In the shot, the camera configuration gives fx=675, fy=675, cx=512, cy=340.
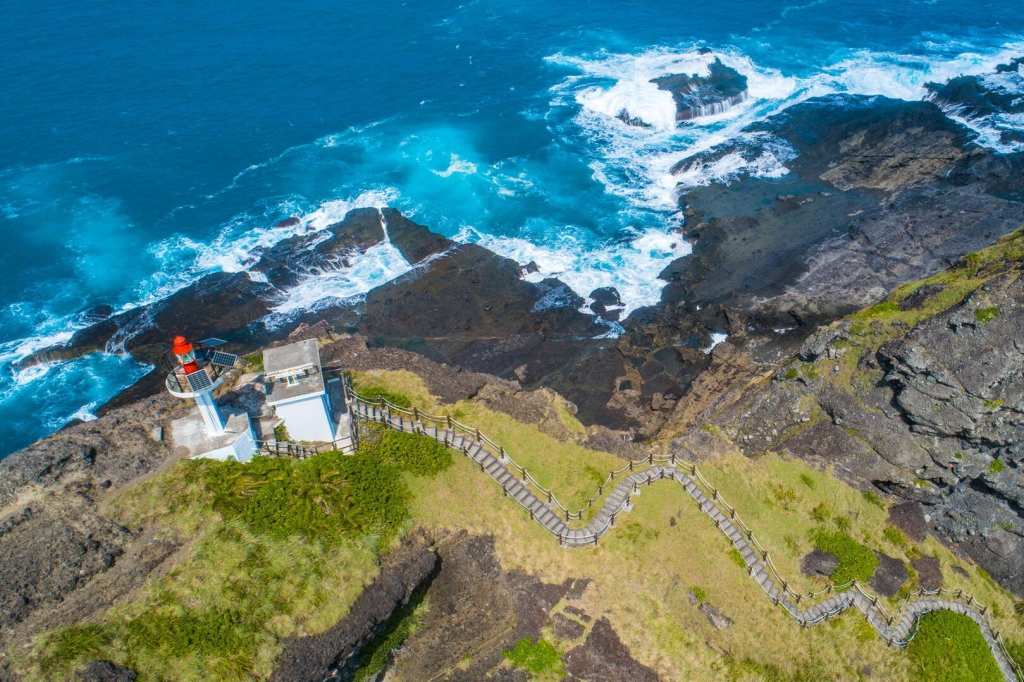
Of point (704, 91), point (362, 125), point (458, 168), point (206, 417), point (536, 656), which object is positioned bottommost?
point (458, 168)

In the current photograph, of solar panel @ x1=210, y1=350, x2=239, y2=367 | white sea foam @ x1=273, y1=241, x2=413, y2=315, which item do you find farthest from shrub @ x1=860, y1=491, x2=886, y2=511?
white sea foam @ x1=273, y1=241, x2=413, y2=315

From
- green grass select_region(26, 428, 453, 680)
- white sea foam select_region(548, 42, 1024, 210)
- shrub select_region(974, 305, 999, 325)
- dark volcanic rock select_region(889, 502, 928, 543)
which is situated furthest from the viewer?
white sea foam select_region(548, 42, 1024, 210)

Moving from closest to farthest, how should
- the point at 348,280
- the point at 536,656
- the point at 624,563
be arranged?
the point at 536,656, the point at 624,563, the point at 348,280

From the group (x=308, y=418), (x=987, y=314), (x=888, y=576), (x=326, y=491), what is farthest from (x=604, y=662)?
(x=987, y=314)

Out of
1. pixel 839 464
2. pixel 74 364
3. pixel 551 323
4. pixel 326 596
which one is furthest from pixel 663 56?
pixel 326 596

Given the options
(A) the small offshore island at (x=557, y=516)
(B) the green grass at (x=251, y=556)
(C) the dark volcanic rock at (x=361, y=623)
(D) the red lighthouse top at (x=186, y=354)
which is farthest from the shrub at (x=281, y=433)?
(C) the dark volcanic rock at (x=361, y=623)

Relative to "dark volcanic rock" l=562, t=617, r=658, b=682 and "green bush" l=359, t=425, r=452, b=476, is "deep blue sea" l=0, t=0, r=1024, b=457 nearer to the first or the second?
"green bush" l=359, t=425, r=452, b=476

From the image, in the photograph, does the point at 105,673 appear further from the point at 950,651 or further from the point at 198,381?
the point at 950,651

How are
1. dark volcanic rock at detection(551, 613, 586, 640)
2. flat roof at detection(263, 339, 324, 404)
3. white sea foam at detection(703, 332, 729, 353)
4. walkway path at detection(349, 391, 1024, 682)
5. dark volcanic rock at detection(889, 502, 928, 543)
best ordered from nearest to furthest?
dark volcanic rock at detection(551, 613, 586, 640), walkway path at detection(349, 391, 1024, 682), flat roof at detection(263, 339, 324, 404), dark volcanic rock at detection(889, 502, 928, 543), white sea foam at detection(703, 332, 729, 353)
